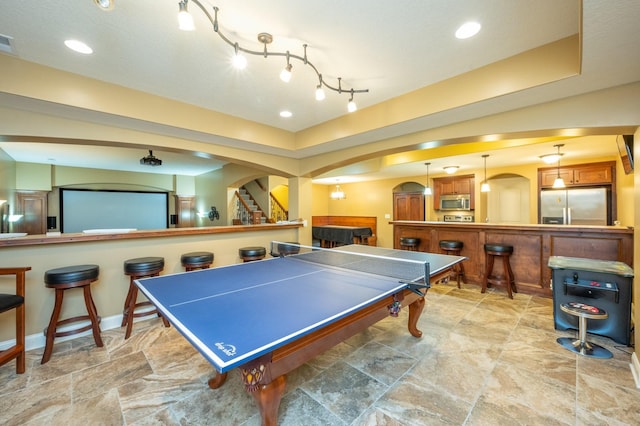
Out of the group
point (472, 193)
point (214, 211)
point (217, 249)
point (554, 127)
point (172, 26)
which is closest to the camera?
point (172, 26)

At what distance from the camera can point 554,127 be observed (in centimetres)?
251

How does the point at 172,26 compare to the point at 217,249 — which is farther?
the point at 217,249

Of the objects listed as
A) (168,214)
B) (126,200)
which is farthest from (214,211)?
(126,200)

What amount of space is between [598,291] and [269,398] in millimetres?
3544

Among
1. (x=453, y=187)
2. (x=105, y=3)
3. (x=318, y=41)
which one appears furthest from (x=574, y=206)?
(x=105, y=3)

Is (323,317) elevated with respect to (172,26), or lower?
lower

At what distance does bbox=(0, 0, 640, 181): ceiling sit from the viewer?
5.55ft

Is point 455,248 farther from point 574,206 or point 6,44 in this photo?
point 6,44

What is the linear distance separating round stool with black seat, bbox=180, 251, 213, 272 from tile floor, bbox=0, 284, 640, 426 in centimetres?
82

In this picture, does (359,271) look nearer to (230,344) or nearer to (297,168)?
(230,344)

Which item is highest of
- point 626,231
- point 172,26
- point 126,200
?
point 172,26

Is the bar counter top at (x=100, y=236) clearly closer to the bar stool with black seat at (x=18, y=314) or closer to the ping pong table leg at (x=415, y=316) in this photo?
the bar stool with black seat at (x=18, y=314)

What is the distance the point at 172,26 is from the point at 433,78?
2.36 meters

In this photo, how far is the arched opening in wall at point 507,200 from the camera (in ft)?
22.9
